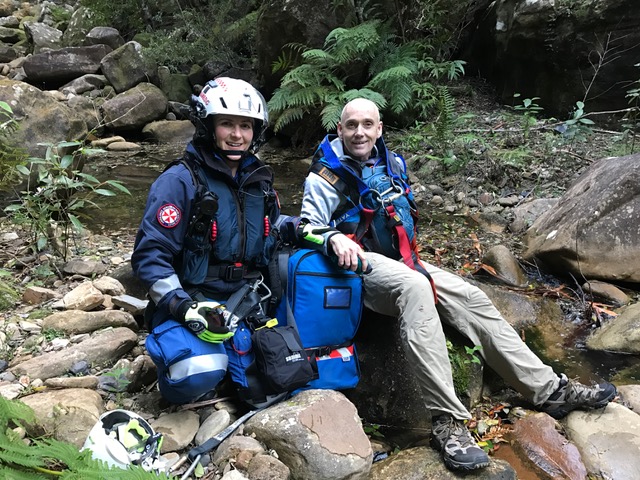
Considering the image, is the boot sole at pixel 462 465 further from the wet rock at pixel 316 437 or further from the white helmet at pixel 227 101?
the white helmet at pixel 227 101

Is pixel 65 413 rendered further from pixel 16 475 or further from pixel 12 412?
pixel 16 475

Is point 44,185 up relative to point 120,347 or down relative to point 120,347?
up

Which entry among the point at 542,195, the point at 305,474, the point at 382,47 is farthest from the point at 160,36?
the point at 305,474

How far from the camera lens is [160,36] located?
1633 centimetres

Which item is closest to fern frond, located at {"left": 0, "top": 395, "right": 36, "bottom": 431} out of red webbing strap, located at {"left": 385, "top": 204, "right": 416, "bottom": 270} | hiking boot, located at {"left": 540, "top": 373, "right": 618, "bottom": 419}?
red webbing strap, located at {"left": 385, "top": 204, "right": 416, "bottom": 270}

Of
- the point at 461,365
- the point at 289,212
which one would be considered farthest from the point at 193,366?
the point at 289,212

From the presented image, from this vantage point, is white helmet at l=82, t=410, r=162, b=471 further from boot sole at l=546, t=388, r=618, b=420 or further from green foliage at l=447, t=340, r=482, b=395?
boot sole at l=546, t=388, r=618, b=420

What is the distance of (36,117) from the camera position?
252 inches

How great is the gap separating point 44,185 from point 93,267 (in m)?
0.90

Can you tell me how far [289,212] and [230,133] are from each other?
13.4ft

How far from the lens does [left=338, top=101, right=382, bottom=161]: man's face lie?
11.8 ft

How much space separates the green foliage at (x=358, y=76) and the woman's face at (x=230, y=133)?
5.65 metres

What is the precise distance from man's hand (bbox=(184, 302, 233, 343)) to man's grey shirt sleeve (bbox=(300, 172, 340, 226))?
1032mm

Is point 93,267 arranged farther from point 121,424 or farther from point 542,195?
point 542,195
